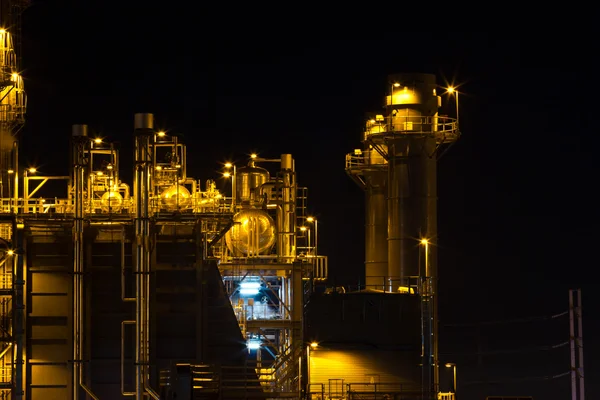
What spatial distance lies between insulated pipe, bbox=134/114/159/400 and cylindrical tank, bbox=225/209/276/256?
8138 mm

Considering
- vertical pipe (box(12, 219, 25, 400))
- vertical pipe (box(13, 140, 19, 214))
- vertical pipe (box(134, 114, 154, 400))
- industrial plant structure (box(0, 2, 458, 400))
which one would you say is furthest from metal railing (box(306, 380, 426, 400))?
vertical pipe (box(13, 140, 19, 214))

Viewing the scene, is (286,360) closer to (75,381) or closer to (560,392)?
(75,381)

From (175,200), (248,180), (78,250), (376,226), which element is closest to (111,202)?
(175,200)

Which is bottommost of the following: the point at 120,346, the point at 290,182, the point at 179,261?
the point at 120,346

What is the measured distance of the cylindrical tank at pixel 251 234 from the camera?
53.1 metres

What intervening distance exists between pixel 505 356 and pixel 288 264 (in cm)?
5655

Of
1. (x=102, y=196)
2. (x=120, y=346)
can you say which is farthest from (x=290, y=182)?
(x=120, y=346)

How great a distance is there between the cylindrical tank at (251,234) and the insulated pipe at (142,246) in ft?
26.7

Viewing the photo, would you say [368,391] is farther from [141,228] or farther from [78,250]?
[78,250]

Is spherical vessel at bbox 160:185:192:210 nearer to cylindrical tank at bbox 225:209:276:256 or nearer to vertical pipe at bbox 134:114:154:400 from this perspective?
vertical pipe at bbox 134:114:154:400

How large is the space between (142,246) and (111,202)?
367 centimetres

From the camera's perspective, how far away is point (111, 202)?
4822cm

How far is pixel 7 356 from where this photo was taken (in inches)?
1788

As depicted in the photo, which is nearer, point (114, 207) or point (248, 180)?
point (114, 207)
